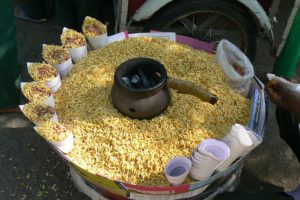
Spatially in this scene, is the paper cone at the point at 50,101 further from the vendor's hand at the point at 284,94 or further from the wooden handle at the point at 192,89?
the vendor's hand at the point at 284,94

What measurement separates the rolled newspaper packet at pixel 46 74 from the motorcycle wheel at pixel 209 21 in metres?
0.96

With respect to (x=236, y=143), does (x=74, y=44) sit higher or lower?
higher

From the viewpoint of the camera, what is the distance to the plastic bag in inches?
105

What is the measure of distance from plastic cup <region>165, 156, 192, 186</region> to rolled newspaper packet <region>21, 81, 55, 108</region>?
2.67 feet

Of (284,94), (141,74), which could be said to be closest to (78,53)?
(141,74)

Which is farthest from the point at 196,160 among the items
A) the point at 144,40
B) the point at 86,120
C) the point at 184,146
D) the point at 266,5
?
the point at 266,5

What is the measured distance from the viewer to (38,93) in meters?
2.51

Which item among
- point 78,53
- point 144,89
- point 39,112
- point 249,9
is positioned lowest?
point 39,112

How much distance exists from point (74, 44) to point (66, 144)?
777 mm

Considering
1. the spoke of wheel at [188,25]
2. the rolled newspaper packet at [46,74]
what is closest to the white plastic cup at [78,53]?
the rolled newspaper packet at [46,74]

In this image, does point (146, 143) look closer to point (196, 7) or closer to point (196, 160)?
point (196, 160)

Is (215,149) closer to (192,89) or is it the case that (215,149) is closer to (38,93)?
(192,89)

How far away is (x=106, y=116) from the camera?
2.46 m

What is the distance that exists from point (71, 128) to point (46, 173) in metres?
0.87
